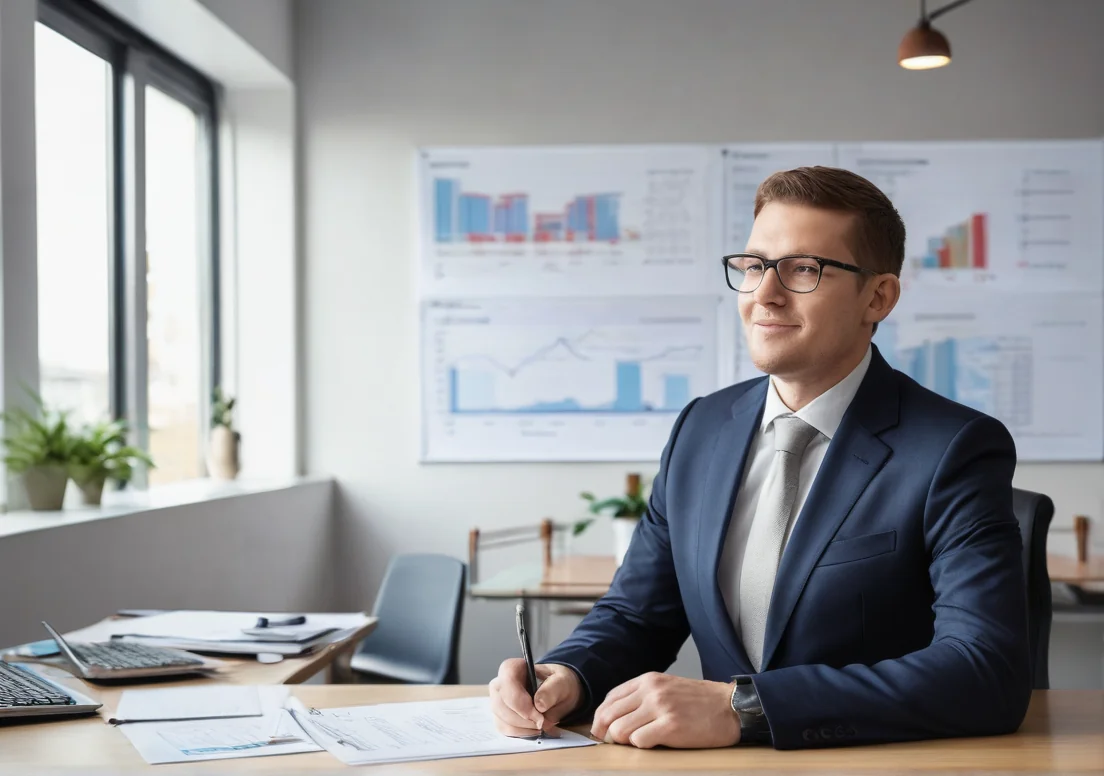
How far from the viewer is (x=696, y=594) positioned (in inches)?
63.9

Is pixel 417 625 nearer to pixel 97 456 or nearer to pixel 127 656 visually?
pixel 97 456

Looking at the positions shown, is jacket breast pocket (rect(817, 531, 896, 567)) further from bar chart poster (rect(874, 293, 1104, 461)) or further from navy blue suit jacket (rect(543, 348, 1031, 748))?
bar chart poster (rect(874, 293, 1104, 461))

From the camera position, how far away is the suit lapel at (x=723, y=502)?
5.15 feet

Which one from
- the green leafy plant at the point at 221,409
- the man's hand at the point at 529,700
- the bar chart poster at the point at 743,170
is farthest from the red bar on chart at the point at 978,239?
the man's hand at the point at 529,700

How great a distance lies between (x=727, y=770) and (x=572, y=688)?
11.6 inches

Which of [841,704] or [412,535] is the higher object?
[841,704]

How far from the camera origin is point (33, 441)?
111 inches

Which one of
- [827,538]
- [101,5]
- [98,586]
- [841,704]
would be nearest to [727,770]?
[841,704]

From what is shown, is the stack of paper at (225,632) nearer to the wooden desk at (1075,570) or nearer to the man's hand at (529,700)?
the man's hand at (529,700)

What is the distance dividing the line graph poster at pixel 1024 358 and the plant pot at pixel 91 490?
305cm

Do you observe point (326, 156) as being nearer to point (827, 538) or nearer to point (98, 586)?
point (98, 586)

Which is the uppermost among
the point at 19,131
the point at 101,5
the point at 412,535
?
the point at 101,5

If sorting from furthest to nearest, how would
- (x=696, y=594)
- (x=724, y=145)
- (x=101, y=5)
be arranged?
(x=724, y=145) → (x=101, y=5) → (x=696, y=594)

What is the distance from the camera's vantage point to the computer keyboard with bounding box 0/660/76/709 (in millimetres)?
1451
